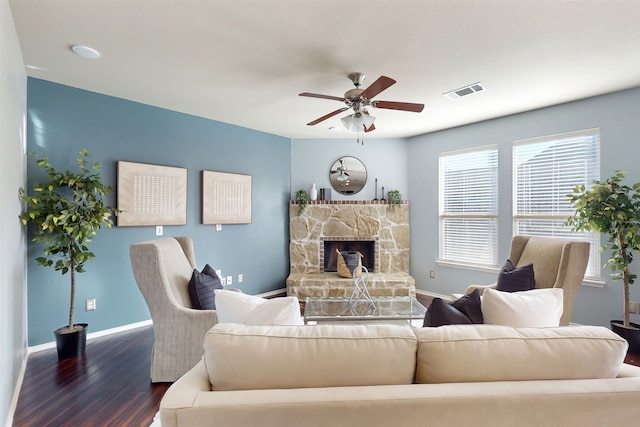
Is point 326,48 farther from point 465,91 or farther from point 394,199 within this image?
point 394,199

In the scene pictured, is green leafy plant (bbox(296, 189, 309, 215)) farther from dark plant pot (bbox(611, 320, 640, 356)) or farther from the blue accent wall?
dark plant pot (bbox(611, 320, 640, 356))

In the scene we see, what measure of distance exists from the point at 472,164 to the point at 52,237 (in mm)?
5020

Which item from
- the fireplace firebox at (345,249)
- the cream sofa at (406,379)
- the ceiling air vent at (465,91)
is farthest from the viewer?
the fireplace firebox at (345,249)

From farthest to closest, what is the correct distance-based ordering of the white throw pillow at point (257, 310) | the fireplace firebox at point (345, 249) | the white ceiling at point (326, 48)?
the fireplace firebox at point (345, 249)
the white ceiling at point (326, 48)
the white throw pillow at point (257, 310)

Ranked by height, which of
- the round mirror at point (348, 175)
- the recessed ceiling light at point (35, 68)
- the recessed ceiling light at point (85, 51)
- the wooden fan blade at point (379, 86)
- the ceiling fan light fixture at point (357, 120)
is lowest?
the round mirror at point (348, 175)

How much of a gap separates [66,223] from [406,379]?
297 cm

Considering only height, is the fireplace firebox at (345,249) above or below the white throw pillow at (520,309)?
below

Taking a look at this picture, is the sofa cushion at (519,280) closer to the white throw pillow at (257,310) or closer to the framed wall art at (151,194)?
the white throw pillow at (257,310)

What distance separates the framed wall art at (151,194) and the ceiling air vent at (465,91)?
3.27 m

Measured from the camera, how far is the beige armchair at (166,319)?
2.24 metres

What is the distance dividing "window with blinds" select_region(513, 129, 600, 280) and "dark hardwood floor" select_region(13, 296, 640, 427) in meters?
1.54

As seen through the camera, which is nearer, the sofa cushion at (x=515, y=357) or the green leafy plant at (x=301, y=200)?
the sofa cushion at (x=515, y=357)

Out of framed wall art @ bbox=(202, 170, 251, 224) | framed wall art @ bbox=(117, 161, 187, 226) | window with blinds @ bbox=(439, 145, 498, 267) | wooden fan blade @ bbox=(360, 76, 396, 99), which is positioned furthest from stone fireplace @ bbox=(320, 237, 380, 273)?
wooden fan blade @ bbox=(360, 76, 396, 99)

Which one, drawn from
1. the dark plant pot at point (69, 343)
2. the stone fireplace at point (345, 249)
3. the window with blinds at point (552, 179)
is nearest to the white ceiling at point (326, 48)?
the window with blinds at point (552, 179)
